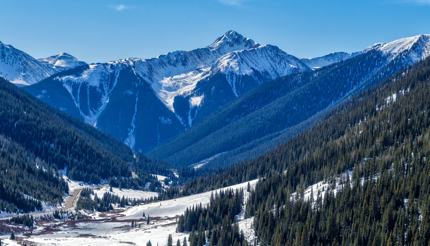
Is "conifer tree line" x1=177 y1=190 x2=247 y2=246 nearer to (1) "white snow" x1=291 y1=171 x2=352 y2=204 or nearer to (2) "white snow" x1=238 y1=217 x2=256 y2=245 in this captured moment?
(2) "white snow" x1=238 y1=217 x2=256 y2=245

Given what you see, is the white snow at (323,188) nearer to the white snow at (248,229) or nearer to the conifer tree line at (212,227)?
the white snow at (248,229)

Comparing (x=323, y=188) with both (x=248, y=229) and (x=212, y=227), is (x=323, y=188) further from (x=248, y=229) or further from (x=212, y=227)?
(x=212, y=227)

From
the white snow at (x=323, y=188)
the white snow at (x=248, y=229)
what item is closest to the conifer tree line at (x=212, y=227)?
the white snow at (x=248, y=229)

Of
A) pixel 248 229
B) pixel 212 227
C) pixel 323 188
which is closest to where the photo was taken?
pixel 248 229

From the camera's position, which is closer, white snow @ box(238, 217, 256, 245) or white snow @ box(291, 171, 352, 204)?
white snow @ box(238, 217, 256, 245)

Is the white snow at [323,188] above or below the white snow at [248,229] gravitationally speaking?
above

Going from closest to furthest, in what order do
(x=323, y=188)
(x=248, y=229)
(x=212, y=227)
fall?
(x=248, y=229) → (x=323, y=188) → (x=212, y=227)

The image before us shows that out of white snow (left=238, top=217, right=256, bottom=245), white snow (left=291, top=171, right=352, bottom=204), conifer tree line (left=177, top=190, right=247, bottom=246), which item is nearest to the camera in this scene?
white snow (left=238, top=217, right=256, bottom=245)

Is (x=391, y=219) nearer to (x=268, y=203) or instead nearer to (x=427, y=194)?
(x=427, y=194)


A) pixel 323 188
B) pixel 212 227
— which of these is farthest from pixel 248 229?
pixel 323 188

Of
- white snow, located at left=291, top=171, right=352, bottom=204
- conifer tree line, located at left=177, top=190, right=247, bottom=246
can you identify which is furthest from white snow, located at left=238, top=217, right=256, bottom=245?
white snow, located at left=291, top=171, right=352, bottom=204

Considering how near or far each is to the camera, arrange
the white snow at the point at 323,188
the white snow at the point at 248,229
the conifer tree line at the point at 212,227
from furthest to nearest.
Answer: the white snow at the point at 323,188
the conifer tree line at the point at 212,227
the white snow at the point at 248,229

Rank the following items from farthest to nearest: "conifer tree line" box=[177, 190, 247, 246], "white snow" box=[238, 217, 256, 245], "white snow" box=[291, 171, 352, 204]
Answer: "white snow" box=[291, 171, 352, 204] < "conifer tree line" box=[177, 190, 247, 246] < "white snow" box=[238, 217, 256, 245]
